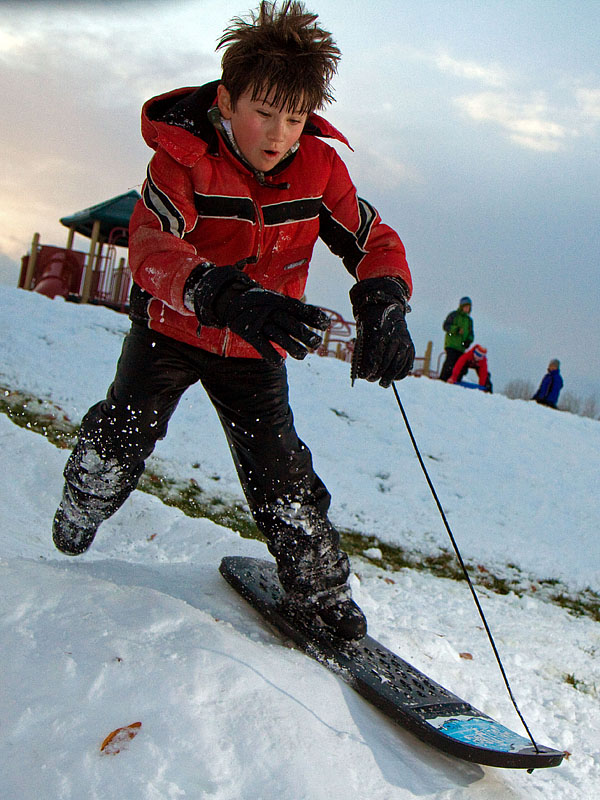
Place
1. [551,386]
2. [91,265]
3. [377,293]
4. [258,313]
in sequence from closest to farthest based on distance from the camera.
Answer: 1. [258,313]
2. [377,293]
3. [551,386]
4. [91,265]

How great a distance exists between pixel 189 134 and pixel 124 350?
0.77 metres

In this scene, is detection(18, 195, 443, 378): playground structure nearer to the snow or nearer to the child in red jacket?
the child in red jacket

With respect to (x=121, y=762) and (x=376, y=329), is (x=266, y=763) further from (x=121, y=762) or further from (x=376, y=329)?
(x=376, y=329)

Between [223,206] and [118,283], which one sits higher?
[118,283]

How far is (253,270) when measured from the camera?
231cm

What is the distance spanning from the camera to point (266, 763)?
1505 mm

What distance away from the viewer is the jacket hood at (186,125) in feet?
6.89

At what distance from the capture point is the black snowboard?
1742 mm

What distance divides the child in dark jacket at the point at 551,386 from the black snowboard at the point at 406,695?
10.1 meters

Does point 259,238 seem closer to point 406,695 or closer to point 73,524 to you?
point 73,524

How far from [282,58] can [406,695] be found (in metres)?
1.96

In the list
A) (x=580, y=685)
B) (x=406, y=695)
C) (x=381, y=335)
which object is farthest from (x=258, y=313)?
(x=580, y=685)

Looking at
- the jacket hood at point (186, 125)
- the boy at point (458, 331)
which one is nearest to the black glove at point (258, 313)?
the jacket hood at point (186, 125)

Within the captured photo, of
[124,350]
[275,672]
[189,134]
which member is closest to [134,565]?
[124,350]
